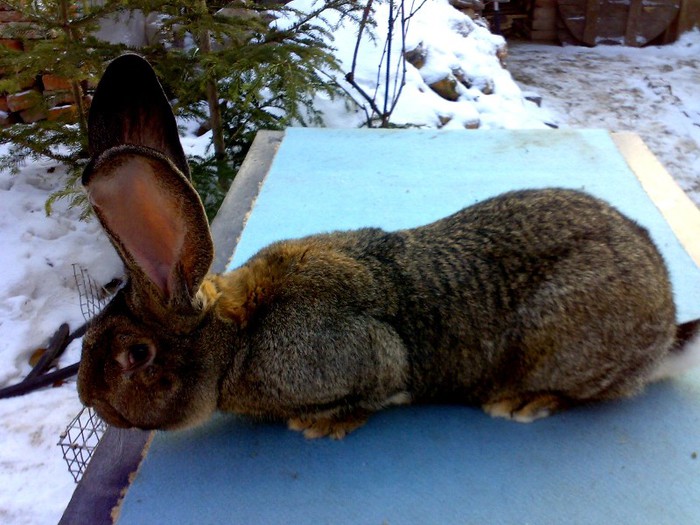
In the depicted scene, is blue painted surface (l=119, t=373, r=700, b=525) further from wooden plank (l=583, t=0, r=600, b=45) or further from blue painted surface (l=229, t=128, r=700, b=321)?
wooden plank (l=583, t=0, r=600, b=45)

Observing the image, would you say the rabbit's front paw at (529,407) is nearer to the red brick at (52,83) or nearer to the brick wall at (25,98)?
the brick wall at (25,98)

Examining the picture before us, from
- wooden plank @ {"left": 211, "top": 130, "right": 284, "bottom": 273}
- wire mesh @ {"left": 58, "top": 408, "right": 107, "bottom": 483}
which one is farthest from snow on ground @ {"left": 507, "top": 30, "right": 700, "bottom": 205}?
wire mesh @ {"left": 58, "top": 408, "right": 107, "bottom": 483}

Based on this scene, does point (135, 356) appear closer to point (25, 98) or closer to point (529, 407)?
point (529, 407)

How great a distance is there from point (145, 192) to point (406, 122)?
4.68m

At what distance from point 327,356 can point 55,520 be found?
2212mm

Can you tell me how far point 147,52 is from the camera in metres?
4.42

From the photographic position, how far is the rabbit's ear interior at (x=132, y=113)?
1.72 meters

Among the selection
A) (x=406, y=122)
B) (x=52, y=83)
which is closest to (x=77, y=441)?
(x=52, y=83)

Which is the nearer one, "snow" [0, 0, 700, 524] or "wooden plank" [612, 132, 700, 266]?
"wooden plank" [612, 132, 700, 266]

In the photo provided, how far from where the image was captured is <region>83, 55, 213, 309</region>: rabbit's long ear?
4.81 ft

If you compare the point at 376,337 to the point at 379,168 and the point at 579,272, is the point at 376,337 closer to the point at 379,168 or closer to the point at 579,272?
the point at 579,272

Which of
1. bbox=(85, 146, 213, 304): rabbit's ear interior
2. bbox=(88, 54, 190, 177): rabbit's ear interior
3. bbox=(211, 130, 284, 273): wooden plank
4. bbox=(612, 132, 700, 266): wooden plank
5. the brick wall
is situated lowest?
the brick wall

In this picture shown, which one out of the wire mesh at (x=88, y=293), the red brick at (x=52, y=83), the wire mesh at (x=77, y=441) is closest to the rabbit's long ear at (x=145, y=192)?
the wire mesh at (x=77, y=441)

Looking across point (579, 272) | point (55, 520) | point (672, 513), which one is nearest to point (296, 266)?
point (579, 272)
